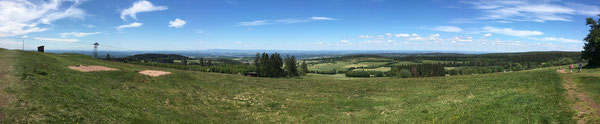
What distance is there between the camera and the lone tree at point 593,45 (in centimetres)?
3747

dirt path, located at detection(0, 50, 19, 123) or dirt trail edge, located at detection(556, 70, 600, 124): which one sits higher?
dirt path, located at detection(0, 50, 19, 123)

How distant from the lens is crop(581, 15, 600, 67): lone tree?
1475 inches

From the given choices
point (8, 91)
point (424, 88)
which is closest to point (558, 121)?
point (424, 88)

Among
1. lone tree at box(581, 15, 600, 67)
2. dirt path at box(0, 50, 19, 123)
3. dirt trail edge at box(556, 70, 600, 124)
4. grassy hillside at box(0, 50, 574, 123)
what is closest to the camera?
dirt trail edge at box(556, 70, 600, 124)

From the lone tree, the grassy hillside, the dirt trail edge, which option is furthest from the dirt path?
the lone tree

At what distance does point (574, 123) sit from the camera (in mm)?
12781

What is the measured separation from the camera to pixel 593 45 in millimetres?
39906

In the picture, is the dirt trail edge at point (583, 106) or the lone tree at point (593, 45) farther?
the lone tree at point (593, 45)

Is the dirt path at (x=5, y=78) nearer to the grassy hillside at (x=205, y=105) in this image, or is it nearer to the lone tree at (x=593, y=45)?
the grassy hillside at (x=205, y=105)

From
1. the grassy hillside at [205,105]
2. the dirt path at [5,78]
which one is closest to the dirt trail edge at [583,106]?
the grassy hillside at [205,105]

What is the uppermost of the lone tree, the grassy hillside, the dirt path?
the lone tree

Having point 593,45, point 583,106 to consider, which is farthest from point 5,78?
point 593,45

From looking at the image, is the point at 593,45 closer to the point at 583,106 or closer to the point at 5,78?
the point at 583,106

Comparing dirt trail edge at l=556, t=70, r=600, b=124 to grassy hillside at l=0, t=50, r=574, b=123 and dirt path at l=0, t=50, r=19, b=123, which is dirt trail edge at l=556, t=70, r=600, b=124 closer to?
grassy hillside at l=0, t=50, r=574, b=123
